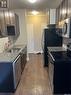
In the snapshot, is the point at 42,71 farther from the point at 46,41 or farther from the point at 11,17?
the point at 11,17

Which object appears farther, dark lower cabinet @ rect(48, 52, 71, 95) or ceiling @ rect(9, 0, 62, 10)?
ceiling @ rect(9, 0, 62, 10)

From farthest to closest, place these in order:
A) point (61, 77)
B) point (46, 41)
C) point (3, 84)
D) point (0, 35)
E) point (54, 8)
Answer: point (54, 8) → point (46, 41) → point (0, 35) → point (3, 84) → point (61, 77)

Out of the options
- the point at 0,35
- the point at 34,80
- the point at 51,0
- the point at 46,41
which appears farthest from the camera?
the point at 46,41

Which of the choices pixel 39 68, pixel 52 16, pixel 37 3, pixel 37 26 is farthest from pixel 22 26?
pixel 37 26

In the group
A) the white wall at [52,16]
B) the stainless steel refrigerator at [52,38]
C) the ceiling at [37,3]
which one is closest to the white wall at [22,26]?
the ceiling at [37,3]

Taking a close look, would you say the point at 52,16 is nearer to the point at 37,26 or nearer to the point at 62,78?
the point at 37,26

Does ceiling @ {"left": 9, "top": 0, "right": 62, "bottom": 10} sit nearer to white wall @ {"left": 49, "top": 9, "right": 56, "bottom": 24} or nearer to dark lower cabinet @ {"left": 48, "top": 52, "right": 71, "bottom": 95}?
white wall @ {"left": 49, "top": 9, "right": 56, "bottom": 24}

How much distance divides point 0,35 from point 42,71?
218cm

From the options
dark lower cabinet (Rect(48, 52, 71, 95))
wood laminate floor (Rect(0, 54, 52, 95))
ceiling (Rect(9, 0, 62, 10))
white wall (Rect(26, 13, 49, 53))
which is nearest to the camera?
dark lower cabinet (Rect(48, 52, 71, 95))

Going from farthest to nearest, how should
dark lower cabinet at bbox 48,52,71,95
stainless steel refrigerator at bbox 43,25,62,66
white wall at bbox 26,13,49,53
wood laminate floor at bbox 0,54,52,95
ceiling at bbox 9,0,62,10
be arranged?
white wall at bbox 26,13,49,53
stainless steel refrigerator at bbox 43,25,62,66
ceiling at bbox 9,0,62,10
wood laminate floor at bbox 0,54,52,95
dark lower cabinet at bbox 48,52,71,95

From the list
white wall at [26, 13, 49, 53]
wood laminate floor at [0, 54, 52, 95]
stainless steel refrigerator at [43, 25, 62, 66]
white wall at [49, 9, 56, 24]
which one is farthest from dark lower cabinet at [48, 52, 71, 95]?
white wall at [26, 13, 49, 53]

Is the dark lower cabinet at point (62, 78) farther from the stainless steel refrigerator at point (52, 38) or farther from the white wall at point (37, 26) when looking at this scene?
the white wall at point (37, 26)

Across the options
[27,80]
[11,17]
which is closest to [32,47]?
[11,17]

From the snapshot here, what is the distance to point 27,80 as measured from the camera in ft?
13.8
